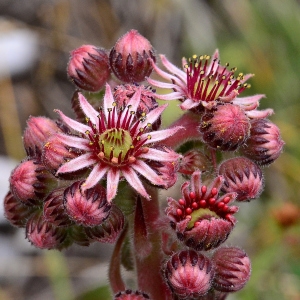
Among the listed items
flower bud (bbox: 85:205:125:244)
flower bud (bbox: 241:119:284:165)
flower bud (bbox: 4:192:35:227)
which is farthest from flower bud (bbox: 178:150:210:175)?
flower bud (bbox: 4:192:35:227)

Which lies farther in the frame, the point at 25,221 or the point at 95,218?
the point at 25,221

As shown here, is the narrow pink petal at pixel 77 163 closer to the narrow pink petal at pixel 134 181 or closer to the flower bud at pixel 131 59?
the narrow pink petal at pixel 134 181

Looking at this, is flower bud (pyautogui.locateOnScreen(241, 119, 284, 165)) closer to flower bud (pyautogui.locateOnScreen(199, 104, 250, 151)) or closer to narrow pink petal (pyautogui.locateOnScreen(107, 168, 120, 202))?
flower bud (pyautogui.locateOnScreen(199, 104, 250, 151))

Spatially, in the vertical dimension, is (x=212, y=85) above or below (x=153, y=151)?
above

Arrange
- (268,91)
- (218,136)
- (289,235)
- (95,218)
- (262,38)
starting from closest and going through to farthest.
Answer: (95,218) → (218,136) → (289,235) → (268,91) → (262,38)

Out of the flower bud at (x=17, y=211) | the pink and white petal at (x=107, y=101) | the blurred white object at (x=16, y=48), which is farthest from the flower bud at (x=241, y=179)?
the blurred white object at (x=16, y=48)

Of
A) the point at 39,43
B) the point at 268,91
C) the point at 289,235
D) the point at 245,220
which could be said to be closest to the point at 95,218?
the point at 289,235

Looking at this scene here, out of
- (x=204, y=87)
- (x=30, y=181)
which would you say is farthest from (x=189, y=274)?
(x=204, y=87)

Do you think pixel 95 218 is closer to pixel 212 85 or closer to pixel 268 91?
pixel 212 85

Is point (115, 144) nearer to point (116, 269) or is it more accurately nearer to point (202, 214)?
point (202, 214)
